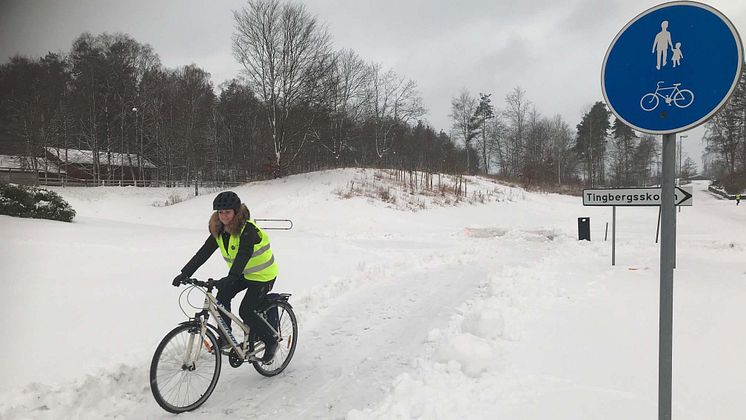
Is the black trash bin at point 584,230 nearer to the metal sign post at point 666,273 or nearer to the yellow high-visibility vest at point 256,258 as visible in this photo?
the yellow high-visibility vest at point 256,258

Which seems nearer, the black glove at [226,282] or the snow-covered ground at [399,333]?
the snow-covered ground at [399,333]

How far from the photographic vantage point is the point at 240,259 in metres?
3.81

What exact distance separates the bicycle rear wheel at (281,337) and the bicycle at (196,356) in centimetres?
14

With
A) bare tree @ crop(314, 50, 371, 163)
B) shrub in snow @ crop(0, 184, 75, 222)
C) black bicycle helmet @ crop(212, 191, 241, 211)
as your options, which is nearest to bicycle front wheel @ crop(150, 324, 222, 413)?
black bicycle helmet @ crop(212, 191, 241, 211)

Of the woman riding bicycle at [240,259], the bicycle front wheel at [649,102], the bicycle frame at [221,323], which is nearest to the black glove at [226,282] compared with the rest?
the woman riding bicycle at [240,259]

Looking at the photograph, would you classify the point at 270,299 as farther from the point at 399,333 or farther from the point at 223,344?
the point at 399,333

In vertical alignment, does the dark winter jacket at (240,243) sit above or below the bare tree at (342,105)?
below

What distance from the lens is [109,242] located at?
30.4 feet

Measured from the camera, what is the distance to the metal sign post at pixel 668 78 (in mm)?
2035

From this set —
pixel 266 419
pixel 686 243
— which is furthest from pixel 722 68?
pixel 686 243

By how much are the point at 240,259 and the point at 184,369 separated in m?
1.09

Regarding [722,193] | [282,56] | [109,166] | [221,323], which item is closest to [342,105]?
[282,56]

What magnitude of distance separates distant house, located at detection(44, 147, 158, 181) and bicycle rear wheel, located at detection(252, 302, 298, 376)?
121 feet

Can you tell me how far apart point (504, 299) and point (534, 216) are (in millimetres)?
21462
